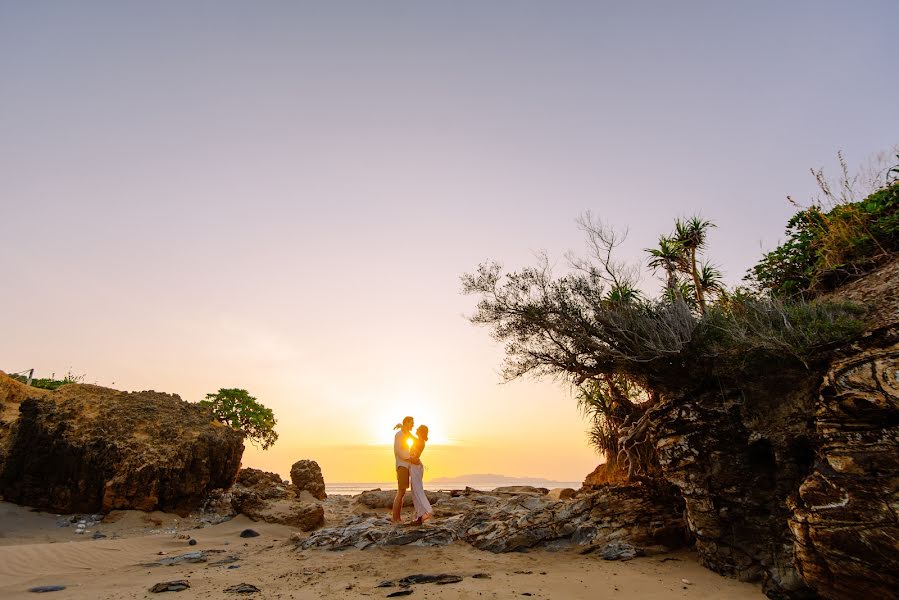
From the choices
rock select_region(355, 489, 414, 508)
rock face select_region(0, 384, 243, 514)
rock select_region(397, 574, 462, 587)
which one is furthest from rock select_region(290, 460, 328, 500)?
rock select_region(397, 574, 462, 587)

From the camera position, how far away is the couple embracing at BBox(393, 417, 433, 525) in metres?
11.0

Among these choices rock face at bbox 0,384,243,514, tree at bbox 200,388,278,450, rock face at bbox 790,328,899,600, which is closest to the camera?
rock face at bbox 790,328,899,600

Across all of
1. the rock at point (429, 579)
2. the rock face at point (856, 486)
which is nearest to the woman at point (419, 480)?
the rock at point (429, 579)

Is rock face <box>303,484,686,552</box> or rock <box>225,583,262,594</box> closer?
rock <box>225,583,262,594</box>

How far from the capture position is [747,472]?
7656 mm

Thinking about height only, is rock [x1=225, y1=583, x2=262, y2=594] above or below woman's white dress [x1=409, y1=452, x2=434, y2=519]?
below

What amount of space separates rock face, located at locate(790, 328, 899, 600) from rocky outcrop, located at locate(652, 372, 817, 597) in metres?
0.94

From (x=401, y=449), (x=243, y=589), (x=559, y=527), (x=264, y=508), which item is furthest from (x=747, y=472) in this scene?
(x=264, y=508)

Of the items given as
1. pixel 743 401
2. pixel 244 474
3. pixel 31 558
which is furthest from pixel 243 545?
pixel 743 401

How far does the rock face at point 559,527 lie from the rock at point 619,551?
0.27 metres

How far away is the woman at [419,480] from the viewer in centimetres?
1092

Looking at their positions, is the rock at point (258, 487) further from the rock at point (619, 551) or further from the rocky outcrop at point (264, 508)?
the rock at point (619, 551)

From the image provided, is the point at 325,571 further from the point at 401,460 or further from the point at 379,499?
the point at 379,499

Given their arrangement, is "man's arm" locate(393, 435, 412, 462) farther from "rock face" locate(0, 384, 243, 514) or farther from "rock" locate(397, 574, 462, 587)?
"rock face" locate(0, 384, 243, 514)
